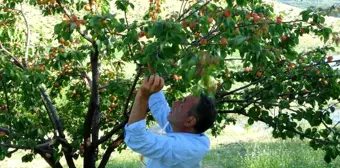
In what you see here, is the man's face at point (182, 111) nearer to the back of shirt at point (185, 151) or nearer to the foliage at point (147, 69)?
the back of shirt at point (185, 151)

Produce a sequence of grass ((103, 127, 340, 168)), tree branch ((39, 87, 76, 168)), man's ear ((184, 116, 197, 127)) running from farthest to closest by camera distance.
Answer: grass ((103, 127, 340, 168)), tree branch ((39, 87, 76, 168)), man's ear ((184, 116, 197, 127))

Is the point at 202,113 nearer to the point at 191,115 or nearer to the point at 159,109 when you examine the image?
the point at 191,115

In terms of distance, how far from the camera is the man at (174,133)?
6.84 ft

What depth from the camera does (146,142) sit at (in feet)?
6.94

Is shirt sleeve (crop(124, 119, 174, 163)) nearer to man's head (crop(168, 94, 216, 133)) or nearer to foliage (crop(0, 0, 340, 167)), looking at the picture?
man's head (crop(168, 94, 216, 133))

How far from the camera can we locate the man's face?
2.40 meters

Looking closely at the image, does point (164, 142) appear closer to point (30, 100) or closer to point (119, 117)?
point (30, 100)

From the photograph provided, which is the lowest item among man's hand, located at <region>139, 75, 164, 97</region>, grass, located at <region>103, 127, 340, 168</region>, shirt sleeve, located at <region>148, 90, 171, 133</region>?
grass, located at <region>103, 127, 340, 168</region>

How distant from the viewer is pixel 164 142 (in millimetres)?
2201

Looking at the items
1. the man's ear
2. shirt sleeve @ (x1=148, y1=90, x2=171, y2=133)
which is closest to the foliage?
shirt sleeve @ (x1=148, y1=90, x2=171, y2=133)

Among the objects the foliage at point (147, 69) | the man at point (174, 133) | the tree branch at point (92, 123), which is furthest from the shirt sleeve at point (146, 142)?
the tree branch at point (92, 123)

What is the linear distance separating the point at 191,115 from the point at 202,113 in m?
0.05

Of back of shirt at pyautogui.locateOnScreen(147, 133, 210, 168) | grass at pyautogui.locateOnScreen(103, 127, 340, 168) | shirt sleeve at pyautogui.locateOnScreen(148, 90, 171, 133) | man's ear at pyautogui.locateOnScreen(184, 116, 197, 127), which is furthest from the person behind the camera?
grass at pyautogui.locateOnScreen(103, 127, 340, 168)

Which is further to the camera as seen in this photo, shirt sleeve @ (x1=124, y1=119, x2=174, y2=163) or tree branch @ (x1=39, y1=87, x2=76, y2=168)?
tree branch @ (x1=39, y1=87, x2=76, y2=168)
